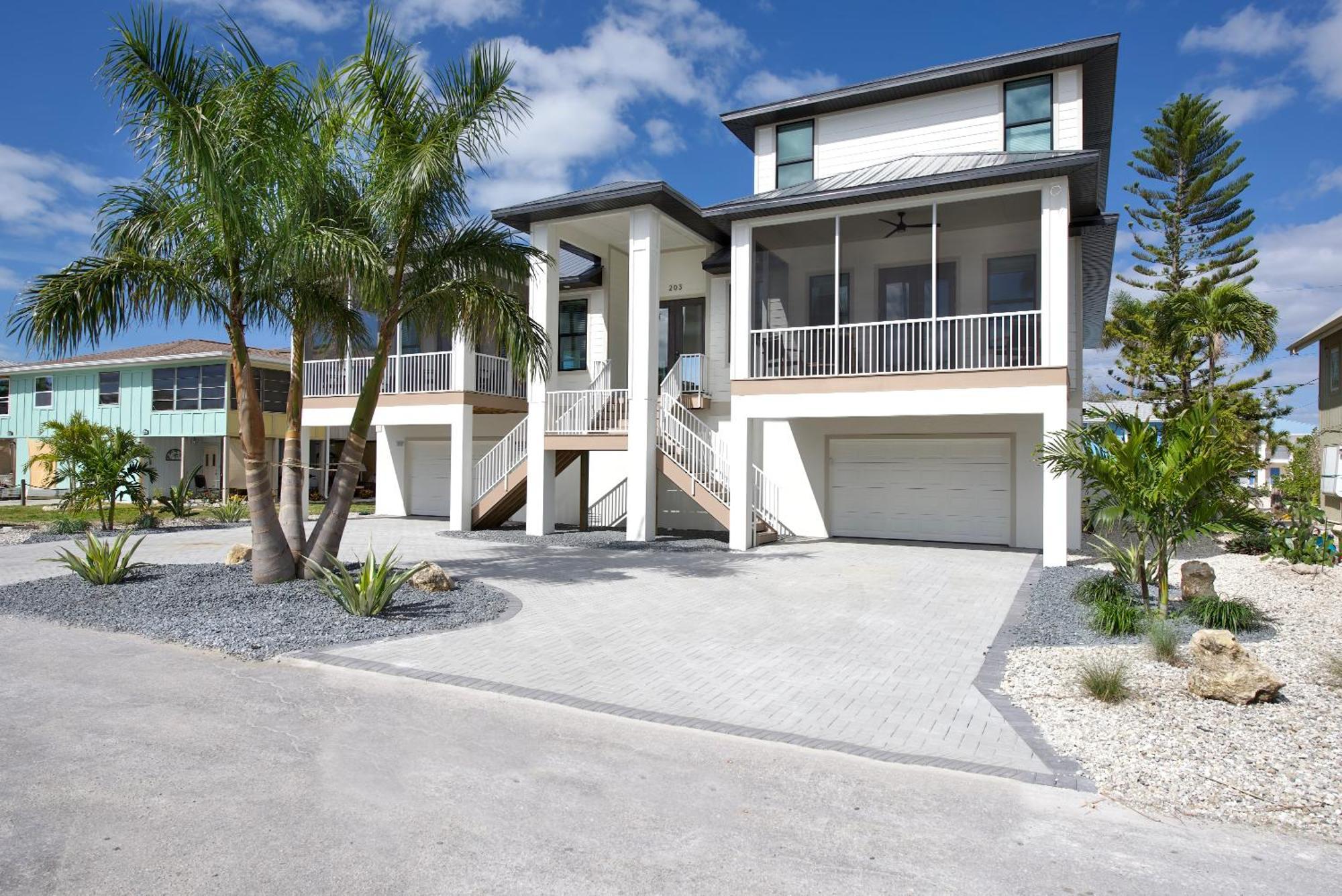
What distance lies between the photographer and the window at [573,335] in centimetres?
2195

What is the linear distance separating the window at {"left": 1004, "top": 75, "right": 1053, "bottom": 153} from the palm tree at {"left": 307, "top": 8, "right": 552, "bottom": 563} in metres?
10.0

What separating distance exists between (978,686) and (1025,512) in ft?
35.7

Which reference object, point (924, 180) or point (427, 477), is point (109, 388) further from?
point (924, 180)

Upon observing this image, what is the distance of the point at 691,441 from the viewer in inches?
680

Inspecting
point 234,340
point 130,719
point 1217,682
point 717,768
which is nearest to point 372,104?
point 234,340

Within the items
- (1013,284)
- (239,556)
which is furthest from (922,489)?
(239,556)

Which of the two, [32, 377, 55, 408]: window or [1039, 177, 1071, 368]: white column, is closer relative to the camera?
[1039, 177, 1071, 368]: white column

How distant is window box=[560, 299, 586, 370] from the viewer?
72.0 ft

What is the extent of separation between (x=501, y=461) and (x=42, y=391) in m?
28.0

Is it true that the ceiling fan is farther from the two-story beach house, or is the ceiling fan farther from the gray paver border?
the gray paver border

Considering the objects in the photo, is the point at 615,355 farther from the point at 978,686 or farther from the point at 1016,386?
the point at 978,686

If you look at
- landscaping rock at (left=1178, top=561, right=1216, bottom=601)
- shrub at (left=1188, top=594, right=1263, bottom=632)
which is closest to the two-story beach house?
landscaping rock at (left=1178, top=561, right=1216, bottom=601)

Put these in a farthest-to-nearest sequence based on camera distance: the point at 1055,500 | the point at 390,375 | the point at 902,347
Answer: the point at 390,375 → the point at 902,347 → the point at 1055,500

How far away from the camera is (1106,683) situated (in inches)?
244
